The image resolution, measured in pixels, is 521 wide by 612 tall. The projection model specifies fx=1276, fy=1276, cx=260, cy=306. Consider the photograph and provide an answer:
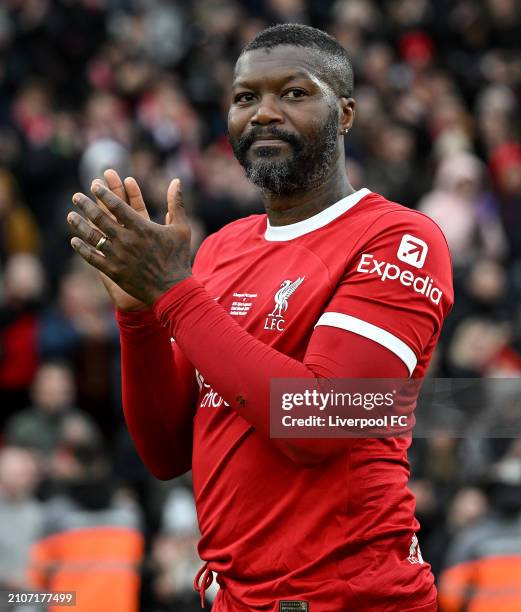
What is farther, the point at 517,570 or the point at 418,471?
the point at 418,471

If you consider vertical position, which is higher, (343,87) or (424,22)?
(424,22)

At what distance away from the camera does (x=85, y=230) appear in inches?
124

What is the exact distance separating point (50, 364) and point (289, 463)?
6014 mm

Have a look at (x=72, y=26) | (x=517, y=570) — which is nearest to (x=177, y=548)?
(x=517, y=570)

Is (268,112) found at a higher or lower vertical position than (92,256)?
higher

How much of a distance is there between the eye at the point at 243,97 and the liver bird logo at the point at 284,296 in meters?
0.54

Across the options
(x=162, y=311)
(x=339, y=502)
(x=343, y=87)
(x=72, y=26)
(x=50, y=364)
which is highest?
(x=72, y=26)

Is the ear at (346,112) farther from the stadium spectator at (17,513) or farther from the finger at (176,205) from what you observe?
the stadium spectator at (17,513)

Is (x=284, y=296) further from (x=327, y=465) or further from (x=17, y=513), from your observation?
(x=17, y=513)

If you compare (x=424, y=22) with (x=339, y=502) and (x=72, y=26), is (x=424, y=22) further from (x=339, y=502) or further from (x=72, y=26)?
(x=339, y=502)

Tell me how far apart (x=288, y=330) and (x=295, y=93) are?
65cm

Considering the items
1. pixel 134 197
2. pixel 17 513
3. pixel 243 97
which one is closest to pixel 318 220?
pixel 243 97

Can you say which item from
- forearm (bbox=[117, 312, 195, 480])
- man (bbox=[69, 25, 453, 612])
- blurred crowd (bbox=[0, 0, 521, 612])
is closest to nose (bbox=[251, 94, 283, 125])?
man (bbox=[69, 25, 453, 612])

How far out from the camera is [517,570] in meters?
6.73
